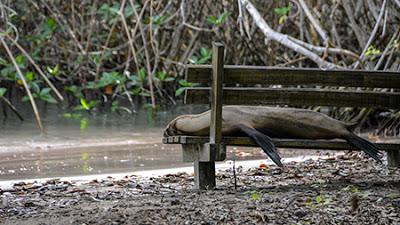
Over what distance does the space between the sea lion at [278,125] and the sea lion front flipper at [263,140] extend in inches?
2.3

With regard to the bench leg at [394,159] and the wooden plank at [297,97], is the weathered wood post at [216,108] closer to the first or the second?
the wooden plank at [297,97]

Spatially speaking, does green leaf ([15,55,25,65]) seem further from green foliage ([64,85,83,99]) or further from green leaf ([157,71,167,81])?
green leaf ([157,71,167,81])

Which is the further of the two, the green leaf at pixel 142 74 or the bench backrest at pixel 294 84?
the green leaf at pixel 142 74

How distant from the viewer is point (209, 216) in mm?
4918

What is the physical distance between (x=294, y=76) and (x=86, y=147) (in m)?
4.34

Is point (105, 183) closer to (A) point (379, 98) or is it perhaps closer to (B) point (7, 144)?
(A) point (379, 98)

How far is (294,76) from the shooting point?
20.2 feet

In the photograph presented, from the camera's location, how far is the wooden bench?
6.00 meters

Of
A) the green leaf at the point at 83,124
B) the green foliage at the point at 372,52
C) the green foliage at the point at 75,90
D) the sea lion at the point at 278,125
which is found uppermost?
the green foliage at the point at 372,52

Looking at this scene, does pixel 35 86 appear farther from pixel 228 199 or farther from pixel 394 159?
pixel 228 199

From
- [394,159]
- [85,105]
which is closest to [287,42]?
[85,105]

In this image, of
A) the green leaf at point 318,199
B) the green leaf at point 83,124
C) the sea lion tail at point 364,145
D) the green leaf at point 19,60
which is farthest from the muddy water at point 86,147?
the green leaf at point 318,199

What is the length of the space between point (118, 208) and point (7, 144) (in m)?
5.21

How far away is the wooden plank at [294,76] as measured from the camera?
6043 millimetres
